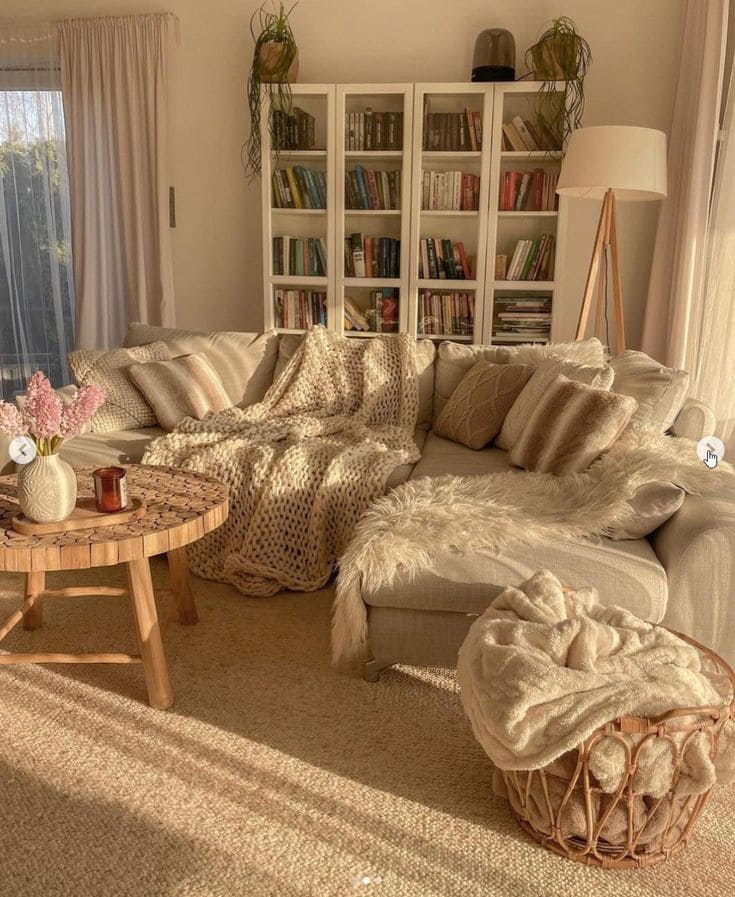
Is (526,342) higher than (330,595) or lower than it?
higher

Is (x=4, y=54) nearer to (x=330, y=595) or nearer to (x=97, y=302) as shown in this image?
(x=97, y=302)

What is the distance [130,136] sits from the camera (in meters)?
4.80

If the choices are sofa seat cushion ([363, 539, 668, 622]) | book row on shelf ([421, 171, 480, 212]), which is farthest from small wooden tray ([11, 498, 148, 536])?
book row on shelf ([421, 171, 480, 212])

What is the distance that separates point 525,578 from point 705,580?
410mm

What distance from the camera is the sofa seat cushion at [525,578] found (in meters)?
1.92

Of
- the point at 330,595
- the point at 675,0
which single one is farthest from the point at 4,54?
the point at 330,595

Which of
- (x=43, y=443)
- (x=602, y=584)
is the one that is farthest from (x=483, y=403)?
(x=43, y=443)

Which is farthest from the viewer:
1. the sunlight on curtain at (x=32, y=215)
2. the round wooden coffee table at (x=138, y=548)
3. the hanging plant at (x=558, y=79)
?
the sunlight on curtain at (x=32, y=215)

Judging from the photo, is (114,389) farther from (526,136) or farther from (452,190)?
(526,136)

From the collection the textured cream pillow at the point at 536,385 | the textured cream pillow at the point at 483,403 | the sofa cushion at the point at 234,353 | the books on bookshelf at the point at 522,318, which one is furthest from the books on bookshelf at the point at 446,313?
the textured cream pillow at the point at 536,385

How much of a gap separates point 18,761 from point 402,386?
1.93 metres

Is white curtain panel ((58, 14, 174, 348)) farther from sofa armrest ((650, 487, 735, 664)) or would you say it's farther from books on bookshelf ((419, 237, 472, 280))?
sofa armrest ((650, 487, 735, 664))

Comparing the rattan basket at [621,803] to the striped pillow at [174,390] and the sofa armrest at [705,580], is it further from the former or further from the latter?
the striped pillow at [174,390]

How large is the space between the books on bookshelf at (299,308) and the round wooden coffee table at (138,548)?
2.43m
